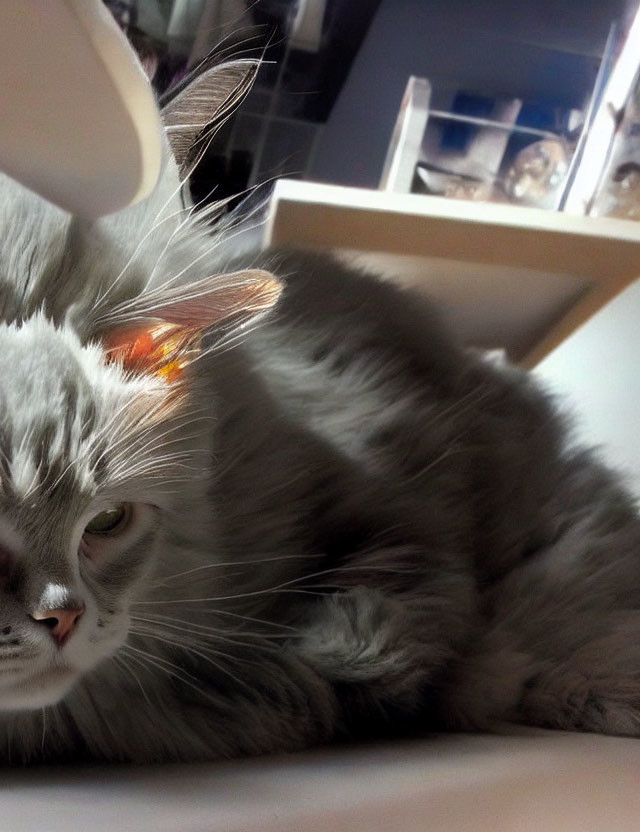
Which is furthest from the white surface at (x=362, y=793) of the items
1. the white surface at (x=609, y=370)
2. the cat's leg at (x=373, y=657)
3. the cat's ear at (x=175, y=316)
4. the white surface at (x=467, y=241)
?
the white surface at (x=609, y=370)

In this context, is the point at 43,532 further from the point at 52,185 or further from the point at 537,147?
the point at 537,147

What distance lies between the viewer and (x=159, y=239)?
703 millimetres

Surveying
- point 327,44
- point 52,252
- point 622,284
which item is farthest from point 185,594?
point 622,284

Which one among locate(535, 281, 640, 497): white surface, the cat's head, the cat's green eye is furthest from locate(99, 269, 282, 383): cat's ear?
locate(535, 281, 640, 497): white surface

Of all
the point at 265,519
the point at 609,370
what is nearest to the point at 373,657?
the point at 265,519

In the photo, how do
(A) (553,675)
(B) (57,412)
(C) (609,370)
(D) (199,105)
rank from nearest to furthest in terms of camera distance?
1. (B) (57,412)
2. (D) (199,105)
3. (A) (553,675)
4. (C) (609,370)

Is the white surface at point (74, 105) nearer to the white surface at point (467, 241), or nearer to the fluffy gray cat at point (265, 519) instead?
the fluffy gray cat at point (265, 519)

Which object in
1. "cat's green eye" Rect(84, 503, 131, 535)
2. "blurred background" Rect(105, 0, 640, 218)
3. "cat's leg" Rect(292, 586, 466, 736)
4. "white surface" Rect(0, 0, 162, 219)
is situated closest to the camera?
"white surface" Rect(0, 0, 162, 219)

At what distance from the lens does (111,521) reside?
0.66 meters

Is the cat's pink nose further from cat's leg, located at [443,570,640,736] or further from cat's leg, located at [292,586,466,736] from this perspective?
cat's leg, located at [443,570,640,736]

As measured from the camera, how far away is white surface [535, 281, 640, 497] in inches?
66.4

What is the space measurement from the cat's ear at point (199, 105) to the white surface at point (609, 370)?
1071mm

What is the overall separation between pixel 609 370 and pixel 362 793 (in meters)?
1.38

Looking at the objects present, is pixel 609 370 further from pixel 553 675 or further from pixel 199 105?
pixel 199 105
